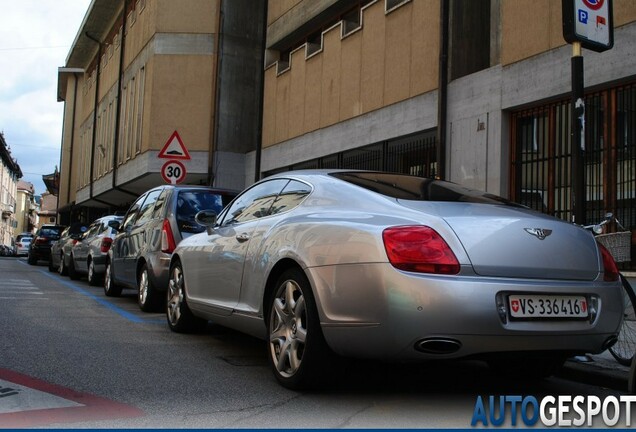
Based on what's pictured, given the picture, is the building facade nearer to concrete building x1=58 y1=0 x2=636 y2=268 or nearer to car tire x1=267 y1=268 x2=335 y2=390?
concrete building x1=58 y1=0 x2=636 y2=268

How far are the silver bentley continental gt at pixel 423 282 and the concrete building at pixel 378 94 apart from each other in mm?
3119

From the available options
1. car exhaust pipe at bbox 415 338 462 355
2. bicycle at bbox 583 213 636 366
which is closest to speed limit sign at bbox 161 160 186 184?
bicycle at bbox 583 213 636 366

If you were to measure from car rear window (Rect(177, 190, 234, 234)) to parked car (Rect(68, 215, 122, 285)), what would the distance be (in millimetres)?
4087

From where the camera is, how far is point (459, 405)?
4.19m

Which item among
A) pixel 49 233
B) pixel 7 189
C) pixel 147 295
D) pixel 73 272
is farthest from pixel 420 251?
pixel 7 189

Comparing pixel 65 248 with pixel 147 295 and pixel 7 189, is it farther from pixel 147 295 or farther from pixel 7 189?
pixel 7 189

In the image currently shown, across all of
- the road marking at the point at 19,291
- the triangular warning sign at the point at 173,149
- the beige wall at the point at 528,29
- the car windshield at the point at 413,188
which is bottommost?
the road marking at the point at 19,291

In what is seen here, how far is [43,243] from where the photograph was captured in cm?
2506

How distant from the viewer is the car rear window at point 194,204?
844cm

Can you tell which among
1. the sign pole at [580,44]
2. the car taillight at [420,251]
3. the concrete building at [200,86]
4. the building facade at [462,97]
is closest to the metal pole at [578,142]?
the sign pole at [580,44]

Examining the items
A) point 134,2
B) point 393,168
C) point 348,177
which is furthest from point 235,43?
point 348,177

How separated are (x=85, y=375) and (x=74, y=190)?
4256 centimetres

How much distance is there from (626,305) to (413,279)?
2552 millimetres

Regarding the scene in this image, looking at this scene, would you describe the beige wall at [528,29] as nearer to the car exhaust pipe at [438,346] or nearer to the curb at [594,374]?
the curb at [594,374]
